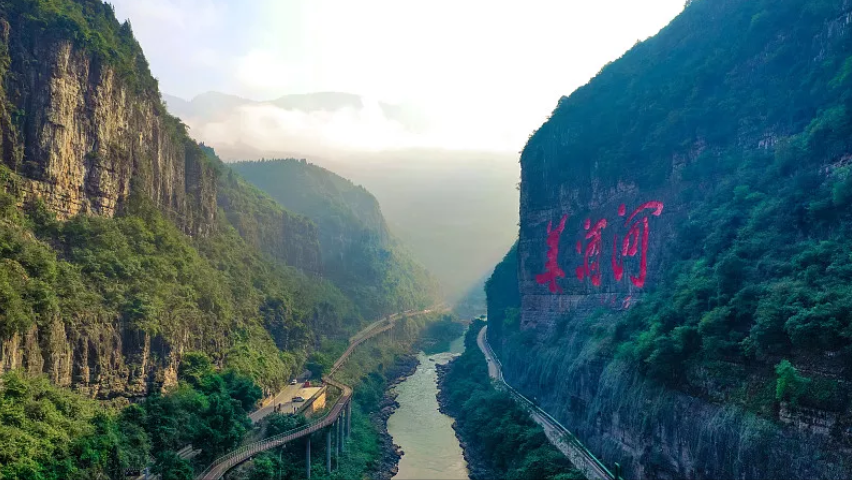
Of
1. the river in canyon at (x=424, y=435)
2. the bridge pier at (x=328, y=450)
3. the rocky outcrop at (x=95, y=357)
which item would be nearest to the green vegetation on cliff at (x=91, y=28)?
the rocky outcrop at (x=95, y=357)

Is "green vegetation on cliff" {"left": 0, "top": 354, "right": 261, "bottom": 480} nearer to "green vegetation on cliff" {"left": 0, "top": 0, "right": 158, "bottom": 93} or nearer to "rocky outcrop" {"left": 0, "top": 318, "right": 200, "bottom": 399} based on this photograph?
"rocky outcrop" {"left": 0, "top": 318, "right": 200, "bottom": 399}

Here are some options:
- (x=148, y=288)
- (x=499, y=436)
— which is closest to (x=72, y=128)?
(x=148, y=288)

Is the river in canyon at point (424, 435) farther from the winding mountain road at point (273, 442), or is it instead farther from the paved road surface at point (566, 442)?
the paved road surface at point (566, 442)

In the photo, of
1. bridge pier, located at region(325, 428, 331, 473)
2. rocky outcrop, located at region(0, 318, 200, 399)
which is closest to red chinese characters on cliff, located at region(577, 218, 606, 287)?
bridge pier, located at region(325, 428, 331, 473)

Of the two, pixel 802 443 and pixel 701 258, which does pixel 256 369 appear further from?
pixel 802 443

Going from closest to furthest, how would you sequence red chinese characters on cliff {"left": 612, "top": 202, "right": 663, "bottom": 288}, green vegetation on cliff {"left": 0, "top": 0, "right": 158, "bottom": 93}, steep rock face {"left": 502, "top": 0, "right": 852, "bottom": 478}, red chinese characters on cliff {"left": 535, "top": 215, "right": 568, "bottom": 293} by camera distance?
steep rock face {"left": 502, "top": 0, "right": 852, "bottom": 478} < green vegetation on cliff {"left": 0, "top": 0, "right": 158, "bottom": 93} < red chinese characters on cliff {"left": 612, "top": 202, "right": 663, "bottom": 288} < red chinese characters on cliff {"left": 535, "top": 215, "right": 568, "bottom": 293}
